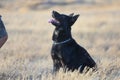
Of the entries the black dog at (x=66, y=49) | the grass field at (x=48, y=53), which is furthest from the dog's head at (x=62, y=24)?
the grass field at (x=48, y=53)

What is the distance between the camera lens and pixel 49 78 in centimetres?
990

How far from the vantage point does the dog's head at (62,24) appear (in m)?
10.8

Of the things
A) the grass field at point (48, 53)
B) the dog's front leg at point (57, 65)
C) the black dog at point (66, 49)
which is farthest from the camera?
the dog's front leg at point (57, 65)

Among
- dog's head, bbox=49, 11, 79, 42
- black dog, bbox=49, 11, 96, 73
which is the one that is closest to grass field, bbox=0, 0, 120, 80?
black dog, bbox=49, 11, 96, 73

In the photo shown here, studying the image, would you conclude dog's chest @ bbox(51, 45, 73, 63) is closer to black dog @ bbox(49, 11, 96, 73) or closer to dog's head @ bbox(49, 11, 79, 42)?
black dog @ bbox(49, 11, 96, 73)

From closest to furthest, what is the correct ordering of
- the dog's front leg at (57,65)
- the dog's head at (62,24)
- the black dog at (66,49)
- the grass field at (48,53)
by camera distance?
the grass field at (48,53), the dog's head at (62,24), the black dog at (66,49), the dog's front leg at (57,65)

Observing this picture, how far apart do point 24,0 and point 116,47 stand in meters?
44.4

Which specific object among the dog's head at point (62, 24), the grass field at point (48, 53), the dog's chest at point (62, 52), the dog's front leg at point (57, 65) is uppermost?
the dog's head at point (62, 24)

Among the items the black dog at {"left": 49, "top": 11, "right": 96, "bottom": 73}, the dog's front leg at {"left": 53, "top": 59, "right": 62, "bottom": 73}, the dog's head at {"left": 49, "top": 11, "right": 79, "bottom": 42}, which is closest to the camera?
the dog's head at {"left": 49, "top": 11, "right": 79, "bottom": 42}

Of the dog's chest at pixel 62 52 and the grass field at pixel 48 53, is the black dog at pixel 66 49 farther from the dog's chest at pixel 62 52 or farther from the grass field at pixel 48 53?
the grass field at pixel 48 53

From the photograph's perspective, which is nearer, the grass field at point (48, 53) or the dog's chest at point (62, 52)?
the grass field at point (48, 53)

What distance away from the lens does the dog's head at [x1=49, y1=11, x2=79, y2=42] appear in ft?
35.5

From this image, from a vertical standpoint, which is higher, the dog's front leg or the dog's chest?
the dog's chest

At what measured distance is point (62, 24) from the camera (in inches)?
428
